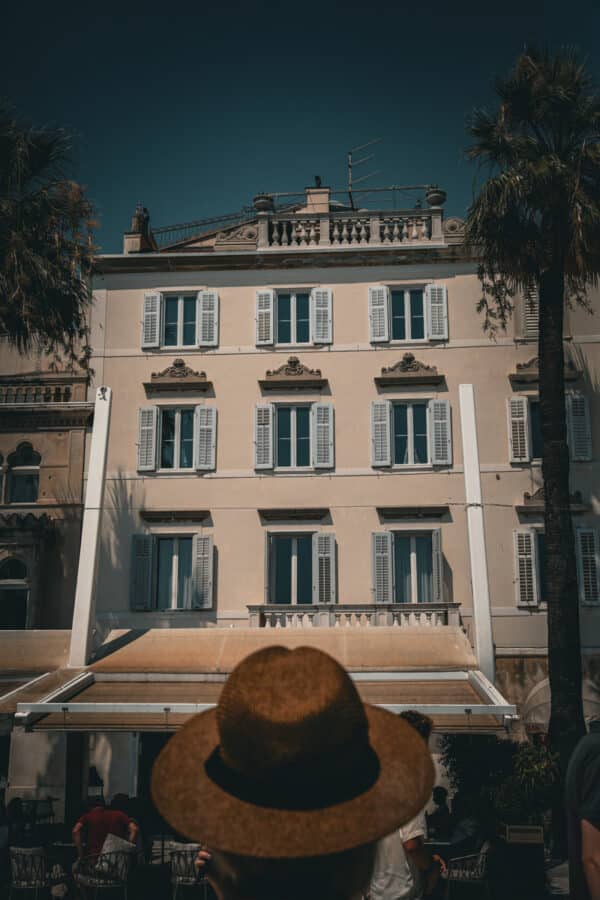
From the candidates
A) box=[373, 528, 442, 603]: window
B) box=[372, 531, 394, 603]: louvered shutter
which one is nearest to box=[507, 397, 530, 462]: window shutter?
box=[373, 528, 442, 603]: window

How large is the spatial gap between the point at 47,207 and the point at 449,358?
436 inches

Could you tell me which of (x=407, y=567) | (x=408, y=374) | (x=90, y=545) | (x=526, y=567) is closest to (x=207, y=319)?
(x=408, y=374)

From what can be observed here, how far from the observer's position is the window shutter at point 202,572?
78.9ft

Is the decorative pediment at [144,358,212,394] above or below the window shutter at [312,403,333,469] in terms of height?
above

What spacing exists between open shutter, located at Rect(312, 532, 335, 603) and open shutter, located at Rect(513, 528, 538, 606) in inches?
177

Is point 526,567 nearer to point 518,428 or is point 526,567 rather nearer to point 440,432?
point 518,428

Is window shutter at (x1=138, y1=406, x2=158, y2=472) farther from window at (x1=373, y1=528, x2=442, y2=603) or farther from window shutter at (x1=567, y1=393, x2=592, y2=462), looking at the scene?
window shutter at (x1=567, y1=393, x2=592, y2=462)

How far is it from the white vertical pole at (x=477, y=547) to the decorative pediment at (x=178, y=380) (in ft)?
26.4

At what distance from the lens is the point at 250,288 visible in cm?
2633

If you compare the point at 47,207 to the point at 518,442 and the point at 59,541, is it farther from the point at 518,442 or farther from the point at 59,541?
the point at 518,442

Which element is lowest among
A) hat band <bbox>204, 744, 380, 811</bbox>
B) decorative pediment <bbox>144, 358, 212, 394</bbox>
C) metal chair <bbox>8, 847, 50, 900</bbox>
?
metal chair <bbox>8, 847, 50, 900</bbox>

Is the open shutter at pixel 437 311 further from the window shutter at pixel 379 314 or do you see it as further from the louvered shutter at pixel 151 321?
the louvered shutter at pixel 151 321

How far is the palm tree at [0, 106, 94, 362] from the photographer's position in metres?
18.5

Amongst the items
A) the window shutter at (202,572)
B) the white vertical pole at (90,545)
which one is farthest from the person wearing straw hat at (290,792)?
the window shutter at (202,572)
